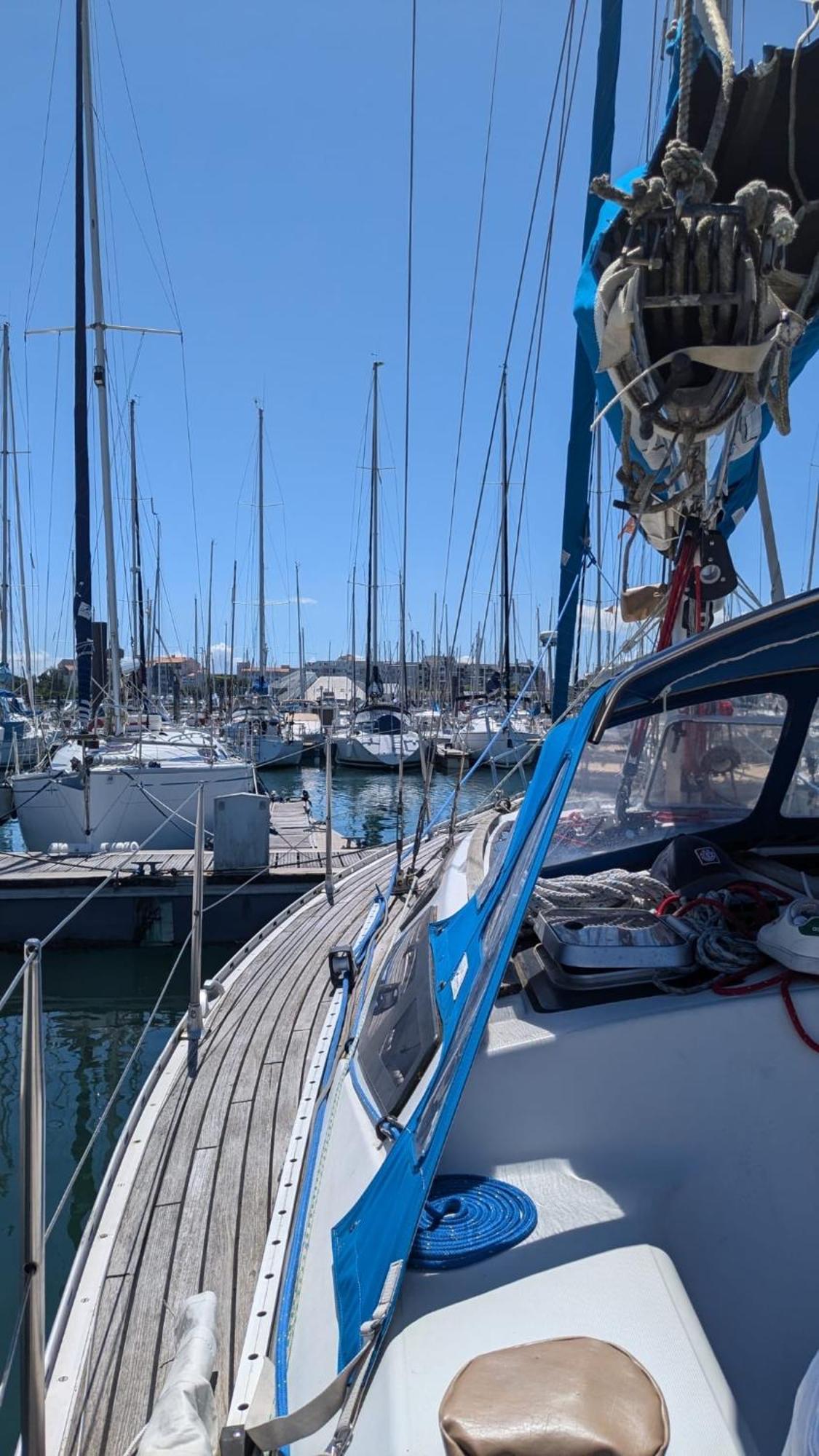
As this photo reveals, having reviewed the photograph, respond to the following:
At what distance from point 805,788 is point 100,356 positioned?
14.3 m

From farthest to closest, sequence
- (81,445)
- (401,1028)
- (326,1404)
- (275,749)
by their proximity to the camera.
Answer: (275,749) < (81,445) < (401,1028) < (326,1404)

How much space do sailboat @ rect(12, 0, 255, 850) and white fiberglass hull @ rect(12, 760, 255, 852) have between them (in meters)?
→ 0.01

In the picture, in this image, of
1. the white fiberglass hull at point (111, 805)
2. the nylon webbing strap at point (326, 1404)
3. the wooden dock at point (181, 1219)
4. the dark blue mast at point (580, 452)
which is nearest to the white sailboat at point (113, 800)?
the white fiberglass hull at point (111, 805)

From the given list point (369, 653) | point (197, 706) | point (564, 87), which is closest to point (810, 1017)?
point (564, 87)

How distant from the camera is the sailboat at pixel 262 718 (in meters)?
33.1

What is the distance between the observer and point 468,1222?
2.36m

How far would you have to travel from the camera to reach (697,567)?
374 centimetres

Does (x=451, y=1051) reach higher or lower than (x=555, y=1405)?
higher

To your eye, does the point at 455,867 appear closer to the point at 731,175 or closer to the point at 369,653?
the point at 731,175

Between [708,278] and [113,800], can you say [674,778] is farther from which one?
[113,800]

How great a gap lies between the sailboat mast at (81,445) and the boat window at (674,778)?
41.1 feet

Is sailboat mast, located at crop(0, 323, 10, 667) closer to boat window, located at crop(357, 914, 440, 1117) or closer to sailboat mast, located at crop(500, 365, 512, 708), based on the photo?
sailboat mast, located at crop(500, 365, 512, 708)

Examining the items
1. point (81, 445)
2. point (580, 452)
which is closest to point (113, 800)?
point (81, 445)

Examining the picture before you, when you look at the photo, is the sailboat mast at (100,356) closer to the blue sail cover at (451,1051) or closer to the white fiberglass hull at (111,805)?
the white fiberglass hull at (111,805)
